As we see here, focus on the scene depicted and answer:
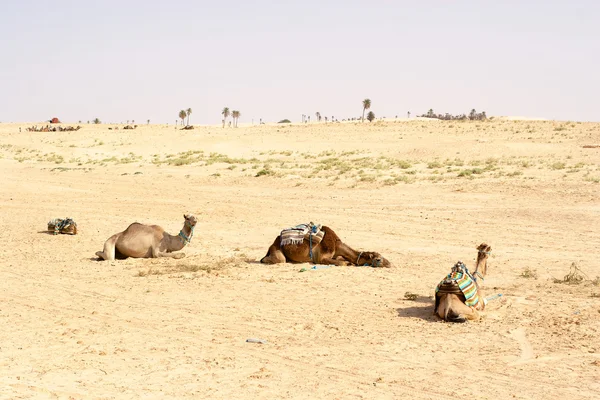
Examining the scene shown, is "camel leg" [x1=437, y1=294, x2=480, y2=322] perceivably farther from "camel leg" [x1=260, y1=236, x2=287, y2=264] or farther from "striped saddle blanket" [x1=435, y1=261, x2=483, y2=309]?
"camel leg" [x1=260, y1=236, x2=287, y2=264]

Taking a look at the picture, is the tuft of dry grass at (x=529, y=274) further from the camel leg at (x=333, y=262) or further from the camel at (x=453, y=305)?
the camel at (x=453, y=305)

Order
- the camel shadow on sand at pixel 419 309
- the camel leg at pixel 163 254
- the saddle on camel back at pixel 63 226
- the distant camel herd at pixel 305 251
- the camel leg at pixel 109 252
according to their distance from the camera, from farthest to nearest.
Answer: the saddle on camel back at pixel 63 226 < the camel leg at pixel 163 254 < the camel leg at pixel 109 252 < the camel shadow on sand at pixel 419 309 < the distant camel herd at pixel 305 251

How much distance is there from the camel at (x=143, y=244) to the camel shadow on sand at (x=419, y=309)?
5.27 m

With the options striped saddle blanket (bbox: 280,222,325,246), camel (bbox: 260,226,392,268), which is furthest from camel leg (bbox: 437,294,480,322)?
striped saddle blanket (bbox: 280,222,325,246)

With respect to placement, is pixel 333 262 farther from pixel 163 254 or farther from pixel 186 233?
pixel 163 254

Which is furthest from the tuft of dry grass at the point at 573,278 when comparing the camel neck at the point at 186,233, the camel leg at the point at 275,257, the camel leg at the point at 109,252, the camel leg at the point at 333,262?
the camel leg at the point at 109,252

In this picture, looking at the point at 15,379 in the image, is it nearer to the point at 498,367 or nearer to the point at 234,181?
the point at 498,367

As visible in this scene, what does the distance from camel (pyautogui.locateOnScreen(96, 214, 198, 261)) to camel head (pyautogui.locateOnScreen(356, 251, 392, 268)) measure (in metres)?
3.43

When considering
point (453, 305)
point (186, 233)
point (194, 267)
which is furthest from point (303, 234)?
point (453, 305)

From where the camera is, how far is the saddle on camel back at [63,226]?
18172mm

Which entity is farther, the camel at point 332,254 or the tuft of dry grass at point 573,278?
the camel at point 332,254

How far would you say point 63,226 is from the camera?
18188 mm

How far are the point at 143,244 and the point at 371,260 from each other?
460cm

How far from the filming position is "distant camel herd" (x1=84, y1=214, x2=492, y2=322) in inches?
419
